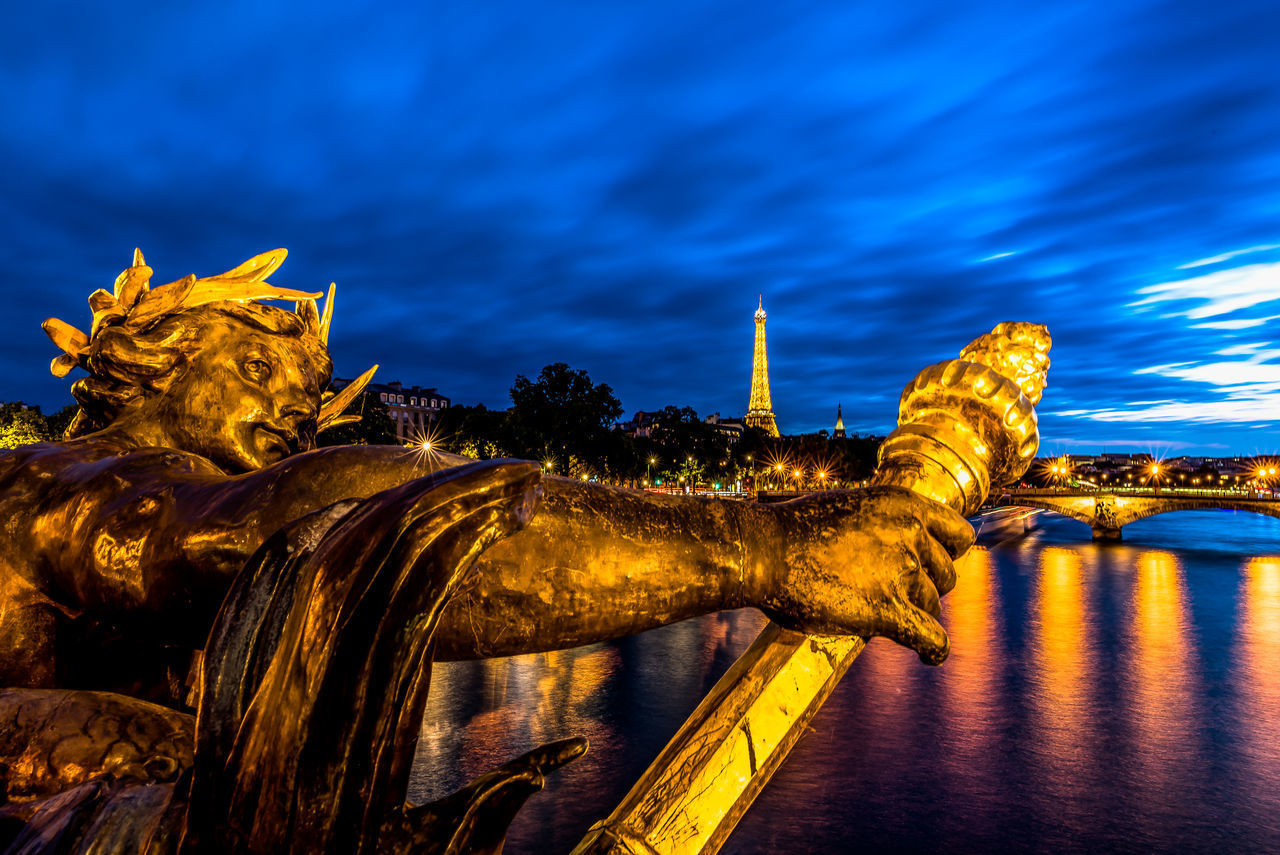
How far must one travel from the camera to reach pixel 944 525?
129 centimetres

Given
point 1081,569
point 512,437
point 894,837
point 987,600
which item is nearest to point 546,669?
point 894,837

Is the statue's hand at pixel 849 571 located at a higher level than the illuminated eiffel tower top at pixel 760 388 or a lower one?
lower

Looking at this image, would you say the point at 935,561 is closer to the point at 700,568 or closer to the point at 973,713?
Result: the point at 700,568

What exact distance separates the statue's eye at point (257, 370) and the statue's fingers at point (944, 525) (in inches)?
52.6

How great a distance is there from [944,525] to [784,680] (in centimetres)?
45

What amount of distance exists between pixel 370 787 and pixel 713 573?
0.54 meters

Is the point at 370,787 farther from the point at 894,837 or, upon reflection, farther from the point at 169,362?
the point at 894,837

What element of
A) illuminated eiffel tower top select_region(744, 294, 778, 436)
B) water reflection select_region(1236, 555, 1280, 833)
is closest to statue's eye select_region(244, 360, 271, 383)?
water reflection select_region(1236, 555, 1280, 833)

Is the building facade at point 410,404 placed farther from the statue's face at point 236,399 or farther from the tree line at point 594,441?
the statue's face at point 236,399

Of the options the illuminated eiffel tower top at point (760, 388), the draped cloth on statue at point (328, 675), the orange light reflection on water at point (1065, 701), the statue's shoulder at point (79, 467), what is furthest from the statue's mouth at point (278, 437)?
the illuminated eiffel tower top at point (760, 388)

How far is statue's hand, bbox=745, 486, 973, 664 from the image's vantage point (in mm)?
1187

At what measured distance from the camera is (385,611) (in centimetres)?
81

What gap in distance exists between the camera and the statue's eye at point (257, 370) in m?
1.58

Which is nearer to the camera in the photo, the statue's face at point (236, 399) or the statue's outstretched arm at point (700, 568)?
the statue's outstretched arm at point (700, 568)
